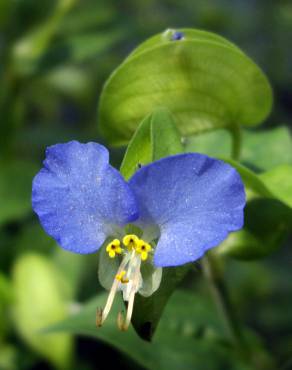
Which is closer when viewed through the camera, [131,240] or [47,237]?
[131,240]

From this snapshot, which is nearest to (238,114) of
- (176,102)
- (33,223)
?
(176,102)

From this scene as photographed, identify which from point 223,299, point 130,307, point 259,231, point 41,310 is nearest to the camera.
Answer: point 130,307

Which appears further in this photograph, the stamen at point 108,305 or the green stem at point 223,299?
the green stem at point 223,299

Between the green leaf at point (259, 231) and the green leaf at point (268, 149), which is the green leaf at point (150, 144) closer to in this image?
the green leaf at point (259, 231)

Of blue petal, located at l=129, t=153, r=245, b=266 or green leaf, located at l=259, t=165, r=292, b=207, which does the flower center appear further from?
green leaf, located at l=259, t=165, r=292, b=207

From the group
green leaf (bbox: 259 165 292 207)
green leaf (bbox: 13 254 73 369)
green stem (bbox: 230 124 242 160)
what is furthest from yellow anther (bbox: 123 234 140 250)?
green leaf (bbox: 13 254 73 369)

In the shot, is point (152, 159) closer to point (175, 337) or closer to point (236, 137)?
point (236, 137)

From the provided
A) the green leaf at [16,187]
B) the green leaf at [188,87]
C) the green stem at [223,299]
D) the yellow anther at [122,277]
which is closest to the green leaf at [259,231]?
the green stem at [223,299]

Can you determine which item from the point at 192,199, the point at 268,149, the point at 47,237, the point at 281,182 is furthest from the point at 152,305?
the point at 47,237
